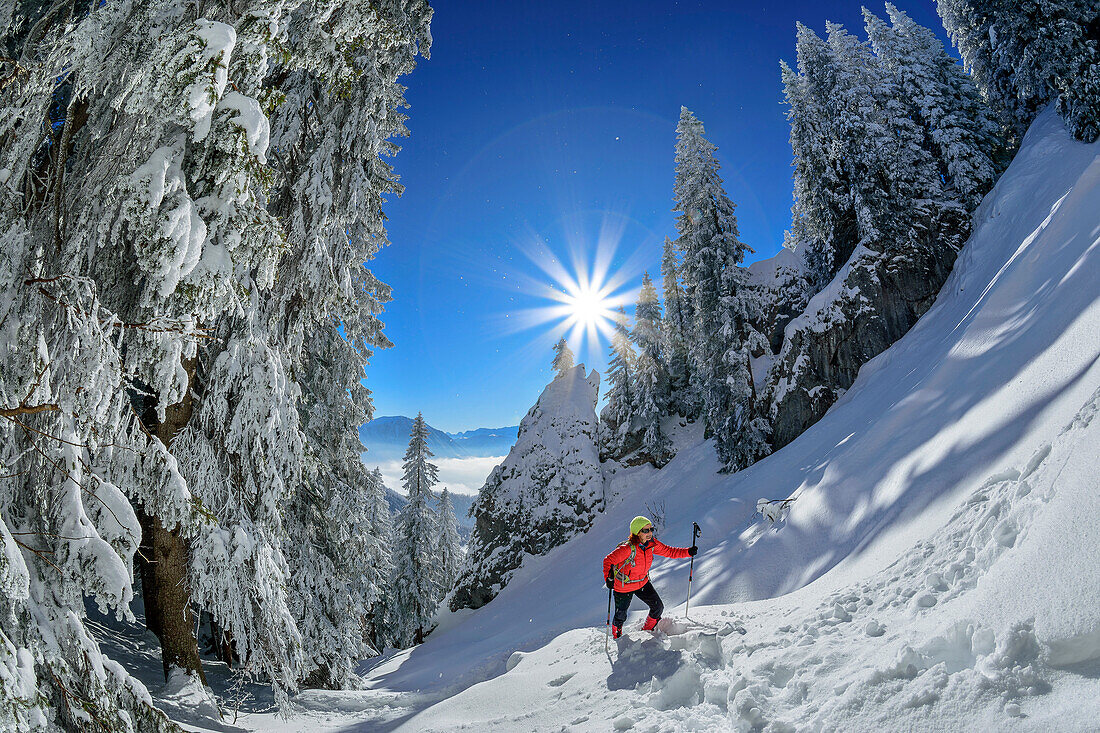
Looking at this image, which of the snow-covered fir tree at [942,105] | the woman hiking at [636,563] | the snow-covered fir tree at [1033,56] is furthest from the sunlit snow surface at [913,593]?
the snow-covered fir tree at [942,105]

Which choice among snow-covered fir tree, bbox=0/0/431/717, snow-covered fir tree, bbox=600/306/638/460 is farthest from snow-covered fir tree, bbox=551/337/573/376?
snow-covered fir tree, bbox=0/0/431/717

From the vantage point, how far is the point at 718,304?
22.3 m

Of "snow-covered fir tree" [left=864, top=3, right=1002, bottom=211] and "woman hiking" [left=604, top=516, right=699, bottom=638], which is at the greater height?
"snow-covered fir tree" [left=864, top=3, right=1002, bottom=211]

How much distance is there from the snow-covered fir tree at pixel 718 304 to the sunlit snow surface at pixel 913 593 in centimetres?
952

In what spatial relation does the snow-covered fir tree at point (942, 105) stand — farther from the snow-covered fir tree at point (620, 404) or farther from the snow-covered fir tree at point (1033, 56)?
the snow-covered fir tree at point (620, 404)

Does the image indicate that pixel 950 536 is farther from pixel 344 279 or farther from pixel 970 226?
pixel 970 226

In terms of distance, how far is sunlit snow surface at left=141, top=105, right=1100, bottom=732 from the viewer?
2707mm

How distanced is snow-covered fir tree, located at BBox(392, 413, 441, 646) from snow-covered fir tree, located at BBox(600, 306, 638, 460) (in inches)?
454

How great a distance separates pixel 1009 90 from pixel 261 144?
111 feet

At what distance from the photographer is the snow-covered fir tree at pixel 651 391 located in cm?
2794

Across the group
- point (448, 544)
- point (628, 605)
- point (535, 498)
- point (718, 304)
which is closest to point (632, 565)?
point (628, 605)

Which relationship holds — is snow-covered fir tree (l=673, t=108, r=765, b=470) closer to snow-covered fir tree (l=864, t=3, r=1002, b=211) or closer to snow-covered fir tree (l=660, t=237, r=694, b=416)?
snow-covered fir tree (l=660, t=237, r=694, b=416)

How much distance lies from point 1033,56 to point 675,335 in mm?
20920

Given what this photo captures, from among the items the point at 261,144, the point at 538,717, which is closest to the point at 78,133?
the point at 261,144
